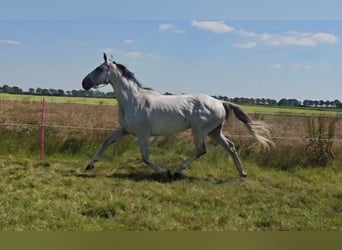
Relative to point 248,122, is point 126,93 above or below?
above

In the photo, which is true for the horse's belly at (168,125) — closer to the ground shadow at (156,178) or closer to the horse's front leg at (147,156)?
the horse's front leg at (147,156)

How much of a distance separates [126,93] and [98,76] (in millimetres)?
501

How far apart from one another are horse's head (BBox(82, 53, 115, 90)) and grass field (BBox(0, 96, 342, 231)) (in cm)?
135

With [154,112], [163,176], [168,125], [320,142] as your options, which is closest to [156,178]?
[163,176]

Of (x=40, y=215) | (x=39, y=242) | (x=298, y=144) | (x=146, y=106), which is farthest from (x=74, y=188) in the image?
(x=298, y=144)

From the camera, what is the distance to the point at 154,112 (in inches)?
256

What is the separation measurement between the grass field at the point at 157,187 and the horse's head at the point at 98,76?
4.44ft

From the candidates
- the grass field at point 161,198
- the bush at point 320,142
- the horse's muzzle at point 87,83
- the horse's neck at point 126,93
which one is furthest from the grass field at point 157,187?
the horse's muzzle at point 87,83

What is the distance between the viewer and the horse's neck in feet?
21.5

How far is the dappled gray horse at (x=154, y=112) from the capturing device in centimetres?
649

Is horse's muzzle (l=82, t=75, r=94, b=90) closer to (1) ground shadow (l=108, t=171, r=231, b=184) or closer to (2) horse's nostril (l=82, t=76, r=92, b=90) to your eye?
(2) horse's nostril (l=82, t=76, r=92, b=90)

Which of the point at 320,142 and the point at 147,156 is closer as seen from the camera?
the point at 147,156

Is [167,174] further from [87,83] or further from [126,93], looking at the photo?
[87,83]

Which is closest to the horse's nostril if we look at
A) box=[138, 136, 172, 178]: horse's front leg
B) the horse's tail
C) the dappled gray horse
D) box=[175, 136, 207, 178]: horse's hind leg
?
the dappled gray horse
